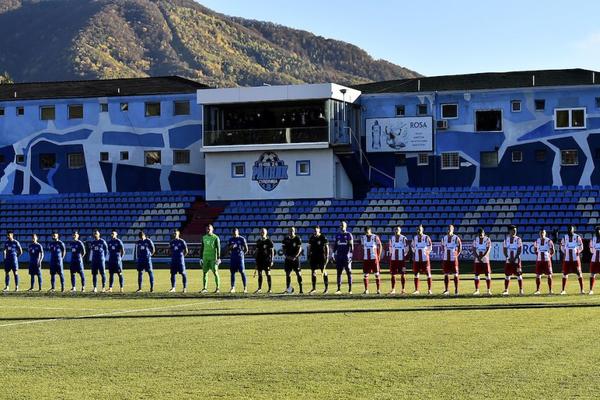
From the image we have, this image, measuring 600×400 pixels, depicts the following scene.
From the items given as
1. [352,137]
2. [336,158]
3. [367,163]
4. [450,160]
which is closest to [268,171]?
[336,158]

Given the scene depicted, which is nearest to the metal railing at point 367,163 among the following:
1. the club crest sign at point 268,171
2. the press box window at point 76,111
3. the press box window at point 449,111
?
the club crest sign at point 268,171

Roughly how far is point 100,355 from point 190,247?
40595 millimetres

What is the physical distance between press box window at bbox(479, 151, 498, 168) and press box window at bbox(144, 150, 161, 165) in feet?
64.2

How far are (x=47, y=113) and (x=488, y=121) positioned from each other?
90.5ft

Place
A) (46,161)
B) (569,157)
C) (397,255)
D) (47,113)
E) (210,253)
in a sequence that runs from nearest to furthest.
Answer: (397,255) → (210,253) → (569,157) → (46,161) → (47,113)

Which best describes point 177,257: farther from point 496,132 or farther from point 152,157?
point 152,157

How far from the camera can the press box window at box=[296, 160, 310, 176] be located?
207ft

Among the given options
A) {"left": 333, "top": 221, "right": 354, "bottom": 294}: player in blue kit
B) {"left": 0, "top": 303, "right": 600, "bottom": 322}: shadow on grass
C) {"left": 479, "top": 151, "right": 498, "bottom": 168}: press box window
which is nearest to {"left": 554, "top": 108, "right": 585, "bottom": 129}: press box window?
{"left": 479, "top": 151, "right": 498, "bottom": 168}: press box window

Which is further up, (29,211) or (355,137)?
(355,137)

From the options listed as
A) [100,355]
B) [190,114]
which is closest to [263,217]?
[190,114]

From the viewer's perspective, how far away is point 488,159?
6338 centimetres

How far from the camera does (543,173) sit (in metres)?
62.5

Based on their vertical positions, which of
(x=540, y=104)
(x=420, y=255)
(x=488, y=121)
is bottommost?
(x=420, y=255)

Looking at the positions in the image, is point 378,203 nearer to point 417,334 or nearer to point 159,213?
point 159,213
